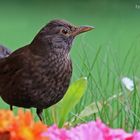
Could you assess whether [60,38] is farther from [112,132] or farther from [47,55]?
[112,132]

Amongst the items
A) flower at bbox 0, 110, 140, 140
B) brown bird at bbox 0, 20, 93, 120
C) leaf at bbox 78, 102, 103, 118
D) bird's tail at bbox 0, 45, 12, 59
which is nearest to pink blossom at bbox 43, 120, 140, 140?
flower at bbox 0, 110, 140, 140

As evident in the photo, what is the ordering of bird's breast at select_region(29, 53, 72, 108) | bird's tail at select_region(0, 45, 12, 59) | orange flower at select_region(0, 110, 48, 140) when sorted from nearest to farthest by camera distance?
1. orange flower at select_region(0, 110, 48, 140)
2. bird's breast at select_region(29, 53, 72, 108)
3. bird's tail at select_region(0, 45, 12, 59)

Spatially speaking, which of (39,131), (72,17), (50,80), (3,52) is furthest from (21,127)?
(72,17)

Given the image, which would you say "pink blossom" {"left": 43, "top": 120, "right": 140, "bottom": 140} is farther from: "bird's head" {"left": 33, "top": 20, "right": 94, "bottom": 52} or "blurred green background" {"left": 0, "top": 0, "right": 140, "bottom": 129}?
"blurred green background" {"left": 0, "top": 0, "right": 140, "bottom": 129}

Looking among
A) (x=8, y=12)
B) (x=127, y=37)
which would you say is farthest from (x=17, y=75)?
(x=8, y=12)

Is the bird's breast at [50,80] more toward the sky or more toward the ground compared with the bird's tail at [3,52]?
more toward the sky

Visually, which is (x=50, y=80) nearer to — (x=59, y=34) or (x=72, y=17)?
(x=59, y=34)

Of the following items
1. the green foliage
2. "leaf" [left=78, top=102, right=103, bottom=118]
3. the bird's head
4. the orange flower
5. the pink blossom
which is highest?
the orange flower

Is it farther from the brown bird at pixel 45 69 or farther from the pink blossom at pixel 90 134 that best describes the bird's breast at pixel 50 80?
the pink blossom at pixel 90 134

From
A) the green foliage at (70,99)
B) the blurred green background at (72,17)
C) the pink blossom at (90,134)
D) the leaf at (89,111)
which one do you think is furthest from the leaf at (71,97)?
the blurred green background at (72,17)
